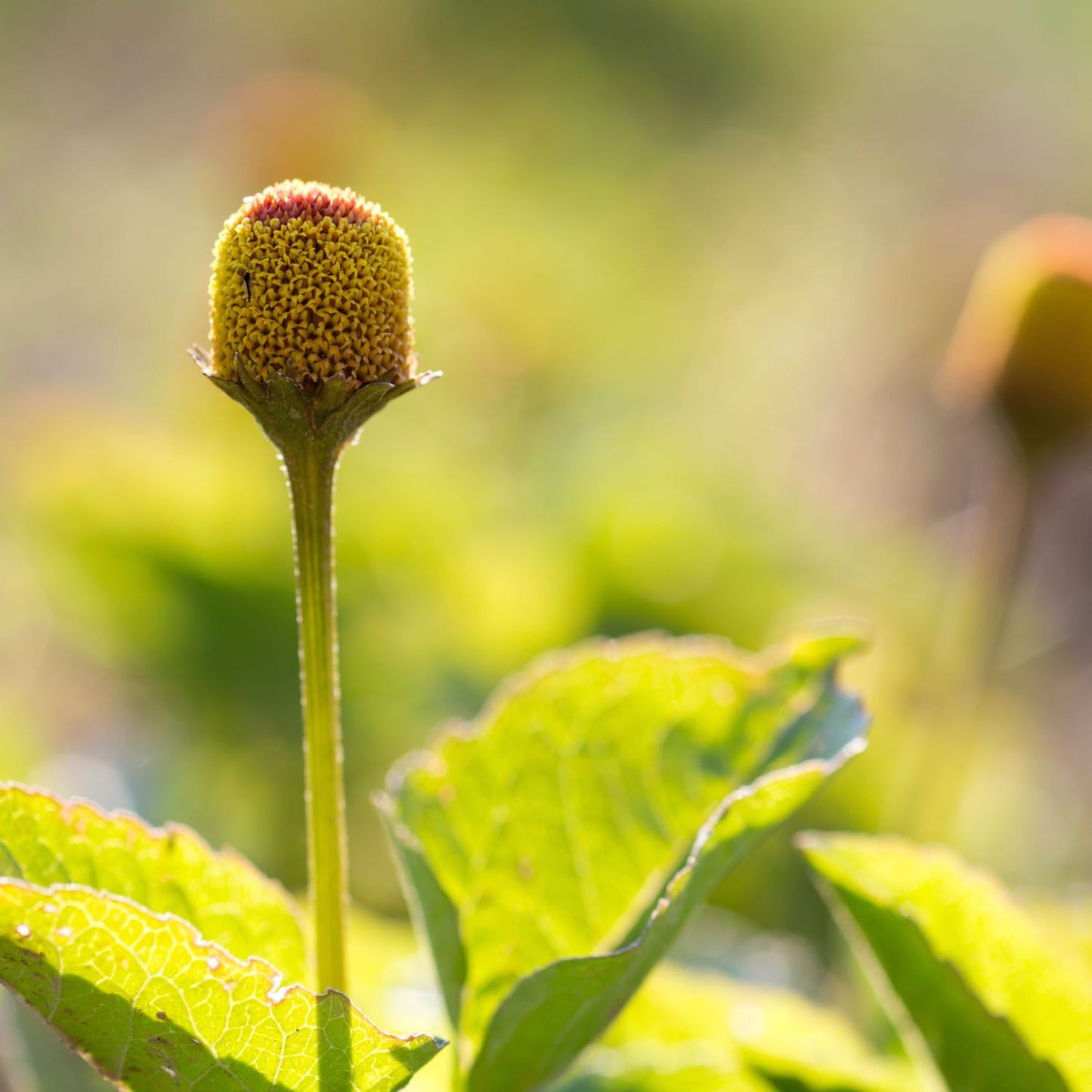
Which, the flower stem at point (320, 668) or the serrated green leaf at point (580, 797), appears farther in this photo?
the serrated green leaf at point (580, 797)

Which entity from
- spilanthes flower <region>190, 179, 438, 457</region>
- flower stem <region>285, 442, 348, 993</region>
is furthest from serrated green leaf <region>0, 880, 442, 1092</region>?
spilanthes flower <region>190, 179, 438, 457</region>

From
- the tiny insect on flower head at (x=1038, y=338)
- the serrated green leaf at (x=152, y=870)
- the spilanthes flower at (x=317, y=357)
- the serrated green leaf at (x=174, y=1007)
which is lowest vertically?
the serrated green leaf at (x=174, y=1007)

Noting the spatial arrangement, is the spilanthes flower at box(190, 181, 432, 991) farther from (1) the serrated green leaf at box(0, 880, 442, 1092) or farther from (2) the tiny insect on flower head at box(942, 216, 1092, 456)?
(2) the tiny insect on flower head at box(942, 216, 1092, 456)

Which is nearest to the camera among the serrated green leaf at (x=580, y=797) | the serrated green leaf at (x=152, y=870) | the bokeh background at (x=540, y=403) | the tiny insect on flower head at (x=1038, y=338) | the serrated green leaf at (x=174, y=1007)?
the serrated green leaf at (x=174, y=1007)

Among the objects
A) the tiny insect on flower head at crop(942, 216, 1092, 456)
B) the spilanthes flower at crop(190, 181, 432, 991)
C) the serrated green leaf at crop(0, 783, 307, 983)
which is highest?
the tiny insect on flower head at crop(942, 216, 1092, 456)

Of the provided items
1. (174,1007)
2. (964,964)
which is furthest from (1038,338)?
(174,1007)

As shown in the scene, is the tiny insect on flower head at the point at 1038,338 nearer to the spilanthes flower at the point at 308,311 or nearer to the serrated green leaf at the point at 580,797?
the serrated green leaf at the point at 580,797

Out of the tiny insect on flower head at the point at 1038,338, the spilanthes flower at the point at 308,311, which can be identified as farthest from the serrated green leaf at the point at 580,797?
the tiny insect on flower head at the point at 1038,338

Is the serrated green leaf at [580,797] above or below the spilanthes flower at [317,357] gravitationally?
below
